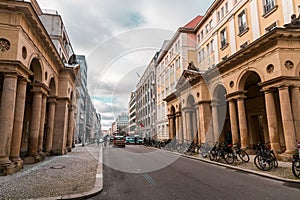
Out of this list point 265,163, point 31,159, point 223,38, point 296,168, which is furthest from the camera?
point 223,38

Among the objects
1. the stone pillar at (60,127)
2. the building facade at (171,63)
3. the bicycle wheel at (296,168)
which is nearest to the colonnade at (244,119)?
the bicycle wheel at (296,168)

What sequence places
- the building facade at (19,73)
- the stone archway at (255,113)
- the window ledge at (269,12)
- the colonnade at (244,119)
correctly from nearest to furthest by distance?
the building facade at (19,73) < the colonnade at (244,119) < the window ledge at (269,12) < the stone archway at (255,113)

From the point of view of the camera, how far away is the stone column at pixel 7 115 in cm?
1013

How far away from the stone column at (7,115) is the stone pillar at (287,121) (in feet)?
50.0

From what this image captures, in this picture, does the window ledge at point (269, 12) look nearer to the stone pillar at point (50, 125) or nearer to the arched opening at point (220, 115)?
the arched opening at point (220, 115)

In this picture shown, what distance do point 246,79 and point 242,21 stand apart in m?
7.36

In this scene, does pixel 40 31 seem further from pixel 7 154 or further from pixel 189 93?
pixel 189 93

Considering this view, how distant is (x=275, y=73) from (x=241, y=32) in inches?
378

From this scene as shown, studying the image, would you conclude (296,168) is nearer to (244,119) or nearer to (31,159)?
(244,119)

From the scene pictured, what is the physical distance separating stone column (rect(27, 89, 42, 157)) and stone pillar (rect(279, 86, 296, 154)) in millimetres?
16057

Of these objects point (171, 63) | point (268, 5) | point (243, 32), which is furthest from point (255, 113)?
point (171, 63)

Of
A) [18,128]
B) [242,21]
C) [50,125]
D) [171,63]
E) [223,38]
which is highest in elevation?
[171,63]

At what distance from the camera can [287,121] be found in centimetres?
1316

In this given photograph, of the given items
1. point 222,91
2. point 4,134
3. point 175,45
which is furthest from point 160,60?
point 4,134
